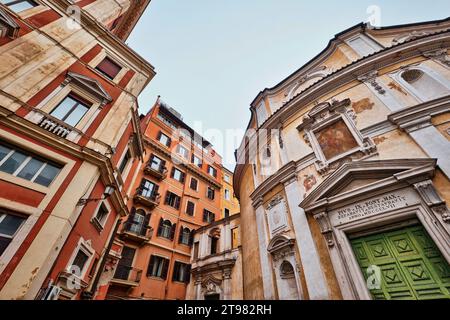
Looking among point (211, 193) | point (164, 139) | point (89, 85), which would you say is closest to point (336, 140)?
point (89, 85)

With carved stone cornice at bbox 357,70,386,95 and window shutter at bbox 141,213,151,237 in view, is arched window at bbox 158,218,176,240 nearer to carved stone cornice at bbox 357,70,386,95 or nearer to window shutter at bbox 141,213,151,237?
window shutter at bbox 141,213,151,237

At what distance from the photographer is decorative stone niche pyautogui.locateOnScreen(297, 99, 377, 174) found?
7010mm

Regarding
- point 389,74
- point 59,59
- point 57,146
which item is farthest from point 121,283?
point 389,74

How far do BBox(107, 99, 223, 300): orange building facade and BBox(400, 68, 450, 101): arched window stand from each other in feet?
54.2

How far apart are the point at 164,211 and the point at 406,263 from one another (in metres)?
16.0

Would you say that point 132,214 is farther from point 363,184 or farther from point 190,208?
point 363,184

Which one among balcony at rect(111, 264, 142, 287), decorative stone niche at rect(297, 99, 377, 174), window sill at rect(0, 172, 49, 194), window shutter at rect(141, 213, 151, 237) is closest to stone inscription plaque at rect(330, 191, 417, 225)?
decorative stone niche at rect(297, 99, 377, 174)

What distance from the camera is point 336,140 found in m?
7.83

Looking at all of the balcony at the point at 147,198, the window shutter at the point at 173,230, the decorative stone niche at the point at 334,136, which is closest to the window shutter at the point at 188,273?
the window shutter at the point at 173,230

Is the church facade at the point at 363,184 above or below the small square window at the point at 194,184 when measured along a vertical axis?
below

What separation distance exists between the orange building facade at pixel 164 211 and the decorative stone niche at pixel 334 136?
12.7 metres

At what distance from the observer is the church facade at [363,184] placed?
5203 millimetres

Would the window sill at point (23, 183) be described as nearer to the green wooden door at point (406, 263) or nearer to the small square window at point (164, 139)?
the green wooden door at point (406, 263)

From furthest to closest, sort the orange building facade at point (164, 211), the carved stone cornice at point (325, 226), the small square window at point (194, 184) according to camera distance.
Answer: the small square window at point (194, 184)
the orange building facade at point (164, 211)
the carved stone cornice at point (325, 226)
